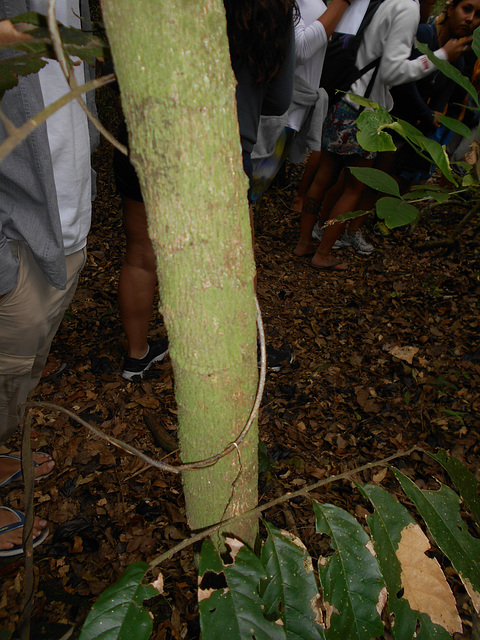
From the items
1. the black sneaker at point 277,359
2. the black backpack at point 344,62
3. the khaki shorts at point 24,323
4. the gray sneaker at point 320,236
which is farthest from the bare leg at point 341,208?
the khaki shorts at point 24,323

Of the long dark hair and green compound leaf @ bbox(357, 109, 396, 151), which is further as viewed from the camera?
the long dark hair

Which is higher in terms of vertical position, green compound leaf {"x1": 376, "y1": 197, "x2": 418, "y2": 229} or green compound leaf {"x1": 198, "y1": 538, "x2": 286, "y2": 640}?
green compound leaf {"x1": 376, "y1": 197, "x2": 418, "y2": 229}

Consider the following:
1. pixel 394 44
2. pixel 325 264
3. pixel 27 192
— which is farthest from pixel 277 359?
pixel 394 44

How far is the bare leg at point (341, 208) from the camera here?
3.16m

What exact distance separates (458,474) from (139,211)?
1523mm

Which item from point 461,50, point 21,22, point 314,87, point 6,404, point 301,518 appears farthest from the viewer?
point 314,87

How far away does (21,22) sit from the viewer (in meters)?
0.62

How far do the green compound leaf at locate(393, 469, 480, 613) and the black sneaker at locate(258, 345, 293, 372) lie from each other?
185 centimetres

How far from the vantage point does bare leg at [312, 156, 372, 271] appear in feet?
10.4

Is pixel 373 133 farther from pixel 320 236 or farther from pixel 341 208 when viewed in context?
pixel 320 236

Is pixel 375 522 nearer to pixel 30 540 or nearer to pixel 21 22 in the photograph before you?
pixel 30 540

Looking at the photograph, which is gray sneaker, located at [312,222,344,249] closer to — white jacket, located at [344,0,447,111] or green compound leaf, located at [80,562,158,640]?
white jacket, located at [344,0,447,111]

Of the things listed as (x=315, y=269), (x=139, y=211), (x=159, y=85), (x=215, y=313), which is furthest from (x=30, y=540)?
(x=315, y=269)

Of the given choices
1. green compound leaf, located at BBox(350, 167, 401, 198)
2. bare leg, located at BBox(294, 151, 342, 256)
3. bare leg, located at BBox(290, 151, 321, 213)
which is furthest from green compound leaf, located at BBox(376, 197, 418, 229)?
bare leg, located at BBox(290, 151, 321, 213)
